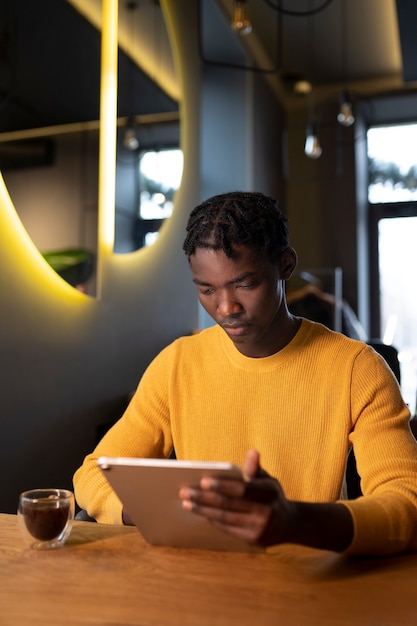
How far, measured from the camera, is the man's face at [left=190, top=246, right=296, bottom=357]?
124cm

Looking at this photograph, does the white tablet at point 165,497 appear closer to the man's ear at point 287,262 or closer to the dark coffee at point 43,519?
the dark coffee at point 43,519

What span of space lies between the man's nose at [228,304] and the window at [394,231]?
16.4 feet

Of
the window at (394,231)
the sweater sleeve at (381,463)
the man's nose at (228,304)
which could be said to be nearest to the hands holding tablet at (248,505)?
the sweater sleeve at (381,463)

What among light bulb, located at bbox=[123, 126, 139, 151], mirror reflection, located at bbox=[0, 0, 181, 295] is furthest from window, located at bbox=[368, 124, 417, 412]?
light bulb, located at bbox=[123, 126, 139, 151]

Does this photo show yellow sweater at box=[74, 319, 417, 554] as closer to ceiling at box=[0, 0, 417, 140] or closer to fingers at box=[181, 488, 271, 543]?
fingers at box=[181, 488, 271, 543]

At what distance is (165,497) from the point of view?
3.04 feet

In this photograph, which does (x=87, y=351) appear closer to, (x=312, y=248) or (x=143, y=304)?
(x=143, y=304)

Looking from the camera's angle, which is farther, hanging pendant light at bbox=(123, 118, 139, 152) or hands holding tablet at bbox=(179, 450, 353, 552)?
hanging pendant light at bbox=(123, 118, 139, 152)

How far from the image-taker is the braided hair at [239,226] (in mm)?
1247

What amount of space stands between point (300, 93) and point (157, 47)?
3085 millimetres

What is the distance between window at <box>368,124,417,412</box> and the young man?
483 centimetres

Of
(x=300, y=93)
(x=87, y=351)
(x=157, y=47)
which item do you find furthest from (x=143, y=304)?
(x=300, y=93)

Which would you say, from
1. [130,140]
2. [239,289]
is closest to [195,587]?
[239,289]

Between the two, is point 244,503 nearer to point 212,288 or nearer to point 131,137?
point 212,288
